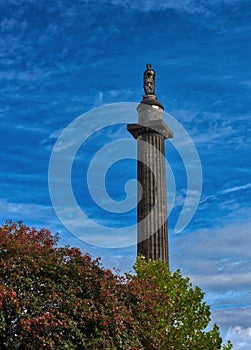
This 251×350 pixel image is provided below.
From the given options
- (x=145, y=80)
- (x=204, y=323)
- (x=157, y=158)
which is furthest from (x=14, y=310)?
(x=145, y=80)

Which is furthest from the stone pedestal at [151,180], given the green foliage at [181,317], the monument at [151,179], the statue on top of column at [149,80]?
the green foliage at [181,317]

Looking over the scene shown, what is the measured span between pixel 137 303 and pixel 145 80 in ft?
53.4

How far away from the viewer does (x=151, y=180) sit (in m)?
28.4

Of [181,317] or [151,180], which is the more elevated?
[151,180]

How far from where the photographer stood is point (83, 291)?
58.3 ft

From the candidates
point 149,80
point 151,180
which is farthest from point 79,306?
point 149,80

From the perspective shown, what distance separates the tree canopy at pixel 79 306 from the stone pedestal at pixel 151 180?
5.89m

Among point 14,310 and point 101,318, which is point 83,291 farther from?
point 14,310

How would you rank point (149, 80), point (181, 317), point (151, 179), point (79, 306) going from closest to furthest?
point (79, 306) → point (181, 317) → point (151, 179) → point (149, 80)

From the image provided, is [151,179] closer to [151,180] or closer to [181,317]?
[151,180]

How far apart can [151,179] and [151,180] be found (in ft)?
0.18

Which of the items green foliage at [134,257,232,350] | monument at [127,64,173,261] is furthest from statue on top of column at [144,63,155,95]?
green foliage at [134,257,232,350]

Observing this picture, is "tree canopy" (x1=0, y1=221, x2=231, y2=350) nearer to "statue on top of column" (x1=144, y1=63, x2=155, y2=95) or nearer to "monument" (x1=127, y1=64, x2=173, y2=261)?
"monument" (x1=127, y1=64, x2=173, y2=261)

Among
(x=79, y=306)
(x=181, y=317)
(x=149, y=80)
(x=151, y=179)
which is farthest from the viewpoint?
(x=149, y=80)
